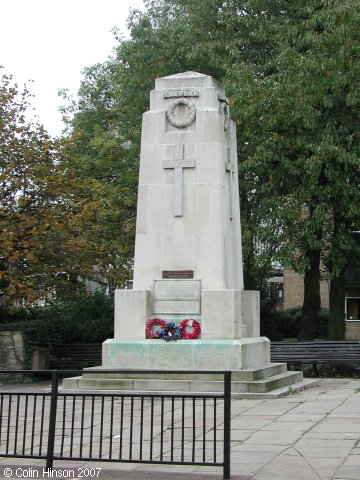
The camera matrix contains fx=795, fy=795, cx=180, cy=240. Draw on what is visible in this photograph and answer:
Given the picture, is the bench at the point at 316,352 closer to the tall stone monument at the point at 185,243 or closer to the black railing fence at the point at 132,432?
the tall stone monument at the point at 185,243

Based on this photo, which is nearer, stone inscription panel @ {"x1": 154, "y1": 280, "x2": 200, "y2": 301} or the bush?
stone inscription panel @ {"x1": 154, "y1": 280, "x2": 200, "y2": 301}

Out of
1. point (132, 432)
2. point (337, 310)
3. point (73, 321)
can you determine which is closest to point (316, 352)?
point (337, 310)

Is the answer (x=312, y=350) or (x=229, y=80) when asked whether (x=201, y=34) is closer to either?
(x=229, y=80)

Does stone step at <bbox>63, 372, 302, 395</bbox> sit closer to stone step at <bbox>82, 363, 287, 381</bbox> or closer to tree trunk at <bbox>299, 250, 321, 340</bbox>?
stone step at <bbox>82, 363, 287, 381</bbox>

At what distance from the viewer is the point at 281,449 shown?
28.4 feet

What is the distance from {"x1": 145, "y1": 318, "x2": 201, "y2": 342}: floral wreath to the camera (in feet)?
47.2

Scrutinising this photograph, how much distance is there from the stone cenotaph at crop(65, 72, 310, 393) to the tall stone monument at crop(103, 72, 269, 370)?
2 cm

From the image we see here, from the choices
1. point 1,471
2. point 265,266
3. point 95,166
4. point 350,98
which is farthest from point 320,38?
point 1,471

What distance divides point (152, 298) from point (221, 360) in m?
1.87

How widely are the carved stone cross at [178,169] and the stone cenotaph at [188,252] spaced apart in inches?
0.7

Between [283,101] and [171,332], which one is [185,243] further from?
[283,101]

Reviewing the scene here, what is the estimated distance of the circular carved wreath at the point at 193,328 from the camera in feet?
47.2

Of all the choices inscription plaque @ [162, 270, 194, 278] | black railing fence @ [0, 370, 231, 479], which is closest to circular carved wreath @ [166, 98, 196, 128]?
inscription plaque @ [162, 270, 194, 278]

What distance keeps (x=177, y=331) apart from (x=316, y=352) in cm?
622
